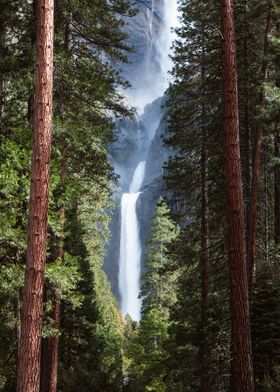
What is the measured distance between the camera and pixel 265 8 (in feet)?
40.8

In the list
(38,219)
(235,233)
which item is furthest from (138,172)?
(38,219)

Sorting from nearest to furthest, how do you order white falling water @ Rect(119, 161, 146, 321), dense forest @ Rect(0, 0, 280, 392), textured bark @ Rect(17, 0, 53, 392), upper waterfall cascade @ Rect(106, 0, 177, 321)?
1. textured bark @ Rect(17, 0, 53, 392)
2. dense forest @ Rect(0, 0, 280, 392)
3. white falling water @ Rect(119, 161, 146, 321)
4. upper waterfall cascade @ Rect(106, 0, 177, 321)

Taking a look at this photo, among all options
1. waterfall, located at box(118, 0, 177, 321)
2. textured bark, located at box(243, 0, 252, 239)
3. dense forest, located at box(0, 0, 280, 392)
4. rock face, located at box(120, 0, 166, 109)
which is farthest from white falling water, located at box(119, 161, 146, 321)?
rock face, located at box(120, 0, 166, 109)

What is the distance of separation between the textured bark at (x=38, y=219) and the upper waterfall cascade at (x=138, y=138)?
10697 mm

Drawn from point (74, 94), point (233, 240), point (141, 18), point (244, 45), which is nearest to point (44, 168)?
point (233, 240)

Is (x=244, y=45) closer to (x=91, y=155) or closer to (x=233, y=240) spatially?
(x=91, y=155)

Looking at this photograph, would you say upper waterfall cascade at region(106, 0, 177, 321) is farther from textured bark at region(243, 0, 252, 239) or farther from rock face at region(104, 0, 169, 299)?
textured bark at region(243, 0, 252, 239)

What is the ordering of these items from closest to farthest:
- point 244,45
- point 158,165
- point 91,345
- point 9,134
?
point 9,134, point 244,45, point 91,345, point 158,165

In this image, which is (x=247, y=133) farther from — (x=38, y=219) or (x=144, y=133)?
(x=144, y=133)

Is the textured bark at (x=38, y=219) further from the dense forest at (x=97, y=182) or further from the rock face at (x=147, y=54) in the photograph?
the rock face at (x=147, y=54)

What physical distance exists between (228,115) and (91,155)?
5.51m

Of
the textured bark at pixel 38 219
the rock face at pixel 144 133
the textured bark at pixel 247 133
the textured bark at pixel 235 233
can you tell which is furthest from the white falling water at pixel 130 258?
the textured bark at pixel 38 219

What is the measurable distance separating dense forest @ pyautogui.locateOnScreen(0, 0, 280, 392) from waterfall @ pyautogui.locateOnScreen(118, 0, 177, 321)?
2.70 metres

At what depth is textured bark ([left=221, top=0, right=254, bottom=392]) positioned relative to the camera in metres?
6.69
